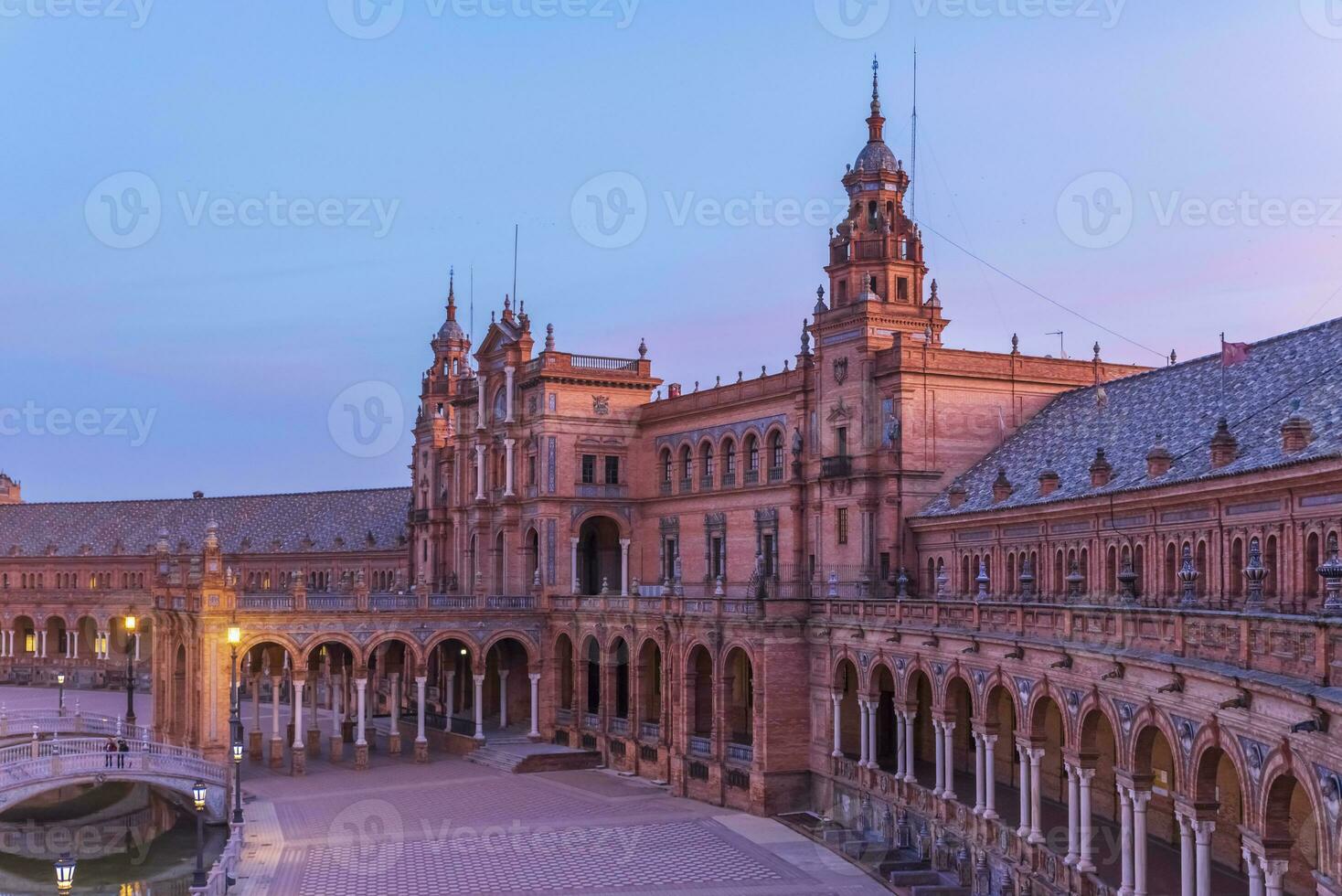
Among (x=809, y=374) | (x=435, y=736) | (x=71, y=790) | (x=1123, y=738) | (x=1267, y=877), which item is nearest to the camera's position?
(x=1267, y=877)

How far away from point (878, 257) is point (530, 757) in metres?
24.8

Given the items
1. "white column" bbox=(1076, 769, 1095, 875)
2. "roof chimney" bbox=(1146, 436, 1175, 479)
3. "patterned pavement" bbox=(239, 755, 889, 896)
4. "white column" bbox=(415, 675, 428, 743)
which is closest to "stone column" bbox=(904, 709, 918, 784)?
"patterned pavement" bbox=(239, 755, 889, 896)

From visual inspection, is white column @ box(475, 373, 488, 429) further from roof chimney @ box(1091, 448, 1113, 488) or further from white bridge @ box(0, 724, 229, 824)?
roof chimney @ box(1091, 448, 1113, 488)

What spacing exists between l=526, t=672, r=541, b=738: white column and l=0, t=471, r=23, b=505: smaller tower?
291 feet

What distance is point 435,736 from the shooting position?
69562 mm

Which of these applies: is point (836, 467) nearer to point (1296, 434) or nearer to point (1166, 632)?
point (1296, 434)

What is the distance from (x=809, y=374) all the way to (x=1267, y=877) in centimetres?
3955

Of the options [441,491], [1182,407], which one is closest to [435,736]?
[441,491]

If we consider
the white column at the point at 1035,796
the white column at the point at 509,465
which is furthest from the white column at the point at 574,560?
the white column at the point at 1035,796

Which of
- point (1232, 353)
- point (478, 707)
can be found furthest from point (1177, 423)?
point (478, 707)

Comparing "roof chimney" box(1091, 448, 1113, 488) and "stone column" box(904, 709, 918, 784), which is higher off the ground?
"roof chimney" box(1091, 448, 1113, 488)

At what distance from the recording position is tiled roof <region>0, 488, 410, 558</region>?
4131 inches

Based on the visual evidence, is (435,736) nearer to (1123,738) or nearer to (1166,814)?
(1166,814)

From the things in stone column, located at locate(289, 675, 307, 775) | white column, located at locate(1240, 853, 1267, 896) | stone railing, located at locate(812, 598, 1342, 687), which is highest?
stone railing, located at locate(812, 598, 1342, 687)
